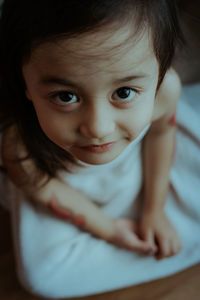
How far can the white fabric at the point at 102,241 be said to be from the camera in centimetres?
75

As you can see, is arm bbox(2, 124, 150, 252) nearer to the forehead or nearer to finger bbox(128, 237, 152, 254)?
finger bbox(128, 237, 152, 254)

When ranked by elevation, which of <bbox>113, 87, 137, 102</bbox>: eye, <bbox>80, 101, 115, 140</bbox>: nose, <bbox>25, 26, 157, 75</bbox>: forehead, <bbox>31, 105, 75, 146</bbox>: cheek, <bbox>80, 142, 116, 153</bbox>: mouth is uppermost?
<bbox>25, 26, 157, 75</bbox>: forehead

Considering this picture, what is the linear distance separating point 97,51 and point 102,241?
510mm

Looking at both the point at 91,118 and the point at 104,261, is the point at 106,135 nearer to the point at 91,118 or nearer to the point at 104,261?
the point at 91,118

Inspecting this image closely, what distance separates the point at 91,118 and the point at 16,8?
17 centimetres

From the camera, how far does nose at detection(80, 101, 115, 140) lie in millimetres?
435

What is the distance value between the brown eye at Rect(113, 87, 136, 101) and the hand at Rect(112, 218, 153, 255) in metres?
0.41

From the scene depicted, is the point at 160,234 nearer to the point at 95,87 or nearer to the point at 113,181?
the point at 113,181

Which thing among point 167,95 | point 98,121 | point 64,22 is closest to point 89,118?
point 98,121

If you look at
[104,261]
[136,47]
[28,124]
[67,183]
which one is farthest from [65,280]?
[136,47]

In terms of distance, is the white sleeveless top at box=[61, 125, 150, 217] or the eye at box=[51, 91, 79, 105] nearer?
the eye at box=[51, 91, 79, 105]

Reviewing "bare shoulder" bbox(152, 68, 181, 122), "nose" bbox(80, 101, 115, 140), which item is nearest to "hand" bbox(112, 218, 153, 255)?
"bare shoulder" bbox(152, 68, 181, 122)

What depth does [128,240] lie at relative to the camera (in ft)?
2.48

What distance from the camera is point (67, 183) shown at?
2.50ft
